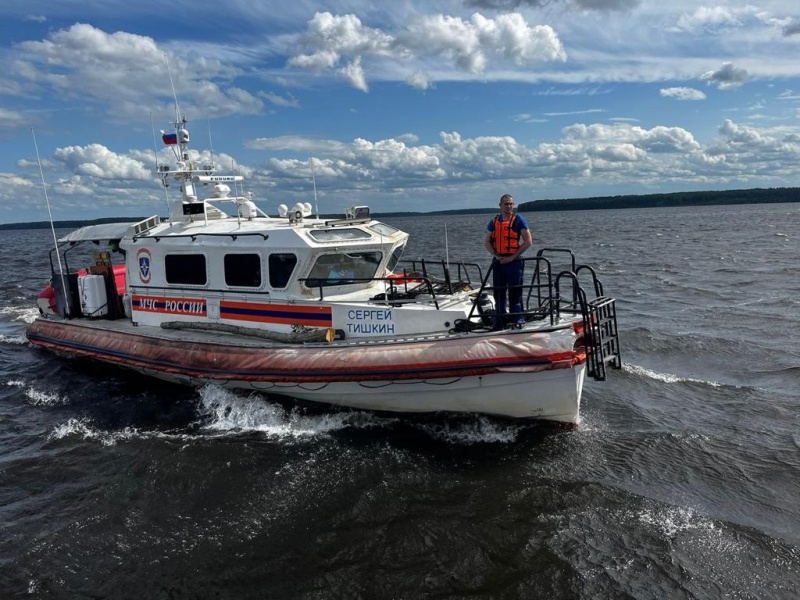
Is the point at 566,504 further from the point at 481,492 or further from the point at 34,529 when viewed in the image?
the point at 34,529

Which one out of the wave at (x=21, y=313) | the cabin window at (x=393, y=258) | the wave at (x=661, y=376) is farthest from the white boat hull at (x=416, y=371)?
the wave at (x=21, y=313)

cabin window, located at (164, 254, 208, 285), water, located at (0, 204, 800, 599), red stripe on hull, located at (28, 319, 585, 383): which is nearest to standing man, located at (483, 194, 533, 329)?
red stripe on hull, located at (28, 319, 585, 383)

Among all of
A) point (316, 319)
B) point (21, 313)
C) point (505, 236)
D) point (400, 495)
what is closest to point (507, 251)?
point (505, 236)

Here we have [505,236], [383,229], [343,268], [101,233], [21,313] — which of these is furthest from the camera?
[21,313]

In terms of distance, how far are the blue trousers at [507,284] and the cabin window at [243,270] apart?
3576 millimetres

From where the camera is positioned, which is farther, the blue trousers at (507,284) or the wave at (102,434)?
the wave at (102,434)

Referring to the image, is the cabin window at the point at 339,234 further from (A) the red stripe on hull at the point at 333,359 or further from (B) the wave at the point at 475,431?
(B) the wave at the point at 475,431

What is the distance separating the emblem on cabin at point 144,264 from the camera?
10055mm

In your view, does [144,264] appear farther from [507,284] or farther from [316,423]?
[507,284]

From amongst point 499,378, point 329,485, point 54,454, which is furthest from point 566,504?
point 54,454

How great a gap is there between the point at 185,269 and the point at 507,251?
17.6 feet

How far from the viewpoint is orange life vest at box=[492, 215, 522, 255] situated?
7.32m

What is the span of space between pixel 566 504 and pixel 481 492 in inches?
34.3

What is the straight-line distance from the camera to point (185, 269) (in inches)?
379
